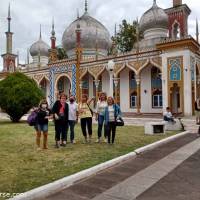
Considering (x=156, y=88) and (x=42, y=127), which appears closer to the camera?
(x=42, y=127)

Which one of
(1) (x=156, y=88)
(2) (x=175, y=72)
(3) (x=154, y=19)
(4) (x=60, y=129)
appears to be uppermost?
(3) (x=154, y=19)

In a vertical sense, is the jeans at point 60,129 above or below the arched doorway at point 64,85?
below

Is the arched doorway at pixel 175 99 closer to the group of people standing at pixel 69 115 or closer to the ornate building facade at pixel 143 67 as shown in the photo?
the ornate building facade at pixel 143 67

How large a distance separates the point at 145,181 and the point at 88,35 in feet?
A: 100.0

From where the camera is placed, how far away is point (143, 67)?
82.6 feet

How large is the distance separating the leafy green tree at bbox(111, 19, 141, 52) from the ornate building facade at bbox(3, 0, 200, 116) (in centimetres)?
275

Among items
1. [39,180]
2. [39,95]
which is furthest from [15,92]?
[39,180]

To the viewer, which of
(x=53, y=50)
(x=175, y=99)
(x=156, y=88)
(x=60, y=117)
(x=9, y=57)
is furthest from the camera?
(x=9, y=57)

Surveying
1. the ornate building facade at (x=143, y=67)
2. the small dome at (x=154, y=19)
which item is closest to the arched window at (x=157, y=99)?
the ornate building facade at (x=143, y=67)

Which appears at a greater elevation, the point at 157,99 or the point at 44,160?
the point at 157,99

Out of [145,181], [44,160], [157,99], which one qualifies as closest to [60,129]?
[44,160]

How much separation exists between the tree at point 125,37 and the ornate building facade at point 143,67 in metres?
2.76

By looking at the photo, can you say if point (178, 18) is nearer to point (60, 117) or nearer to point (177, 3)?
point (177, 3)

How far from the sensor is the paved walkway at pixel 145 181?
413 cm
